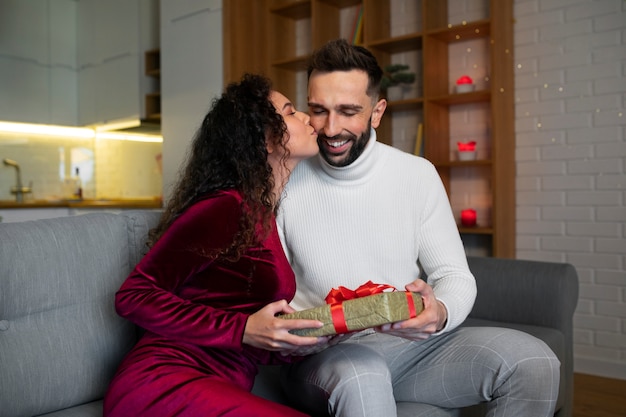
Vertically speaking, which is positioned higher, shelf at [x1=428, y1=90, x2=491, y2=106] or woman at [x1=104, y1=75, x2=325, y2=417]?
shelf at [x1=428, y1=90, x2=491, y2=106]

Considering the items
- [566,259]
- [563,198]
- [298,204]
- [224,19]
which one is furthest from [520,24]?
[298,204]

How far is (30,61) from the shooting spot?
5.76m

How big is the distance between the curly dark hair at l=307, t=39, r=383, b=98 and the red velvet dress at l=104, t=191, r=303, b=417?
65 centimetres

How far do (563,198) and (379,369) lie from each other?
7.86 ft

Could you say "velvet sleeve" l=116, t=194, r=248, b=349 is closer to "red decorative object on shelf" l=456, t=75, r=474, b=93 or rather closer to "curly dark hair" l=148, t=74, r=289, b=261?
"curly dark hair" l=148, t=74, r=289, b=261

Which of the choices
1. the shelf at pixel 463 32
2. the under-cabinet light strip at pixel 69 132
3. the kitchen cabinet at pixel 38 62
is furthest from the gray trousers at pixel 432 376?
the kitchen cabinet at pixel 38 62

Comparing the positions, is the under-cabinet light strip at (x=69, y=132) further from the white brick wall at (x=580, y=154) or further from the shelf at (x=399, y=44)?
the white brick wall at (x=580, y=154)

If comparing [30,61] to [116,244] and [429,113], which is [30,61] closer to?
[429,113]

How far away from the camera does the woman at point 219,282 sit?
118 cm

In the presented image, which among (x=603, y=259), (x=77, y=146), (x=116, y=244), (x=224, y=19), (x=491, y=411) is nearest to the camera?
(x=491, y=411)

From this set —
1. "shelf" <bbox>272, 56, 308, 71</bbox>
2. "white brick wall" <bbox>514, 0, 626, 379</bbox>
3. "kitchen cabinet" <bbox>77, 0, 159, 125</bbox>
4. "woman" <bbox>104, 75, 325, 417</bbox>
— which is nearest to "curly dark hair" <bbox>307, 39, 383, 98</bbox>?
"woman" <bbox>104, 75, 325, 417</bbox>

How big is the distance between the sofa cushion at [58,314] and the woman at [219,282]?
0.67ft

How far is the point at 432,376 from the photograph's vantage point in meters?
1.51

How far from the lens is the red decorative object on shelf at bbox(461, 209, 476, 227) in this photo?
345 cm
